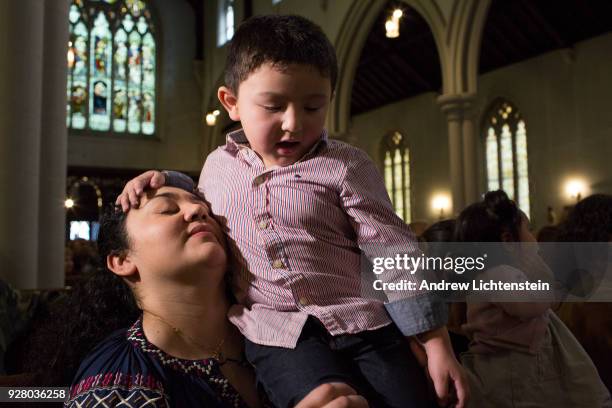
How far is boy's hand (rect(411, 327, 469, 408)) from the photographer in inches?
45.6

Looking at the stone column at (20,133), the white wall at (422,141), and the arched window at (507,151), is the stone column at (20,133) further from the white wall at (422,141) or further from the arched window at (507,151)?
the white wall at (422,141)

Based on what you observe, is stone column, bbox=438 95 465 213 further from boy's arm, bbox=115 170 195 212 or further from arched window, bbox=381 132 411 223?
boy's arm, bbox=115 170 195 212

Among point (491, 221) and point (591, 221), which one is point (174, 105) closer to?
point (591, 221)

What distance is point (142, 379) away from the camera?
1124 mm

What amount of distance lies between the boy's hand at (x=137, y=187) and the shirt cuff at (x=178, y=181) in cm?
3

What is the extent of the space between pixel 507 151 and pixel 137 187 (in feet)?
49.3

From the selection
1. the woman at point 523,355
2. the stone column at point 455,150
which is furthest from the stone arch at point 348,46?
the woman at point 523,355

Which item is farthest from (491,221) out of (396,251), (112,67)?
(112,67)

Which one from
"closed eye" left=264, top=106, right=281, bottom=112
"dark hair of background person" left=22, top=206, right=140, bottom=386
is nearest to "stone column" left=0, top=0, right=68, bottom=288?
"dark hair of background person" left=22, top=206, right=140, bottom=386

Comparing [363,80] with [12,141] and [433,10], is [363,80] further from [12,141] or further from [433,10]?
[12,141]

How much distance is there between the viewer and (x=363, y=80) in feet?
57.1

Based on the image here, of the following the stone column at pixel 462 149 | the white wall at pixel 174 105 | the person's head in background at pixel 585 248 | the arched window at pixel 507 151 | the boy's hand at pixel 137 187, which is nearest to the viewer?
the boy's hand at pixel 137 187

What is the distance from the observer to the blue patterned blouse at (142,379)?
1103mm

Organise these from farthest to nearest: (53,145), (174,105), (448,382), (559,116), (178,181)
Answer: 1. (174,105)
2. (559,116)
3. (53,145)
4. (178,181)
5. (448,382)
